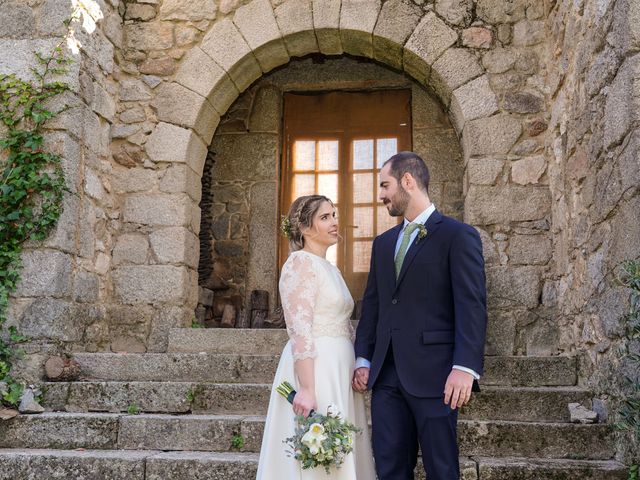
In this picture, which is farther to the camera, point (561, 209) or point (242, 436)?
point (561, 209)

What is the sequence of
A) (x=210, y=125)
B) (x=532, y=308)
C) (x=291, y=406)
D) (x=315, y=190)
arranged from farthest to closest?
(x=315, y=190)
(x=210, y=125)
(x=532, y=308)
(x=291, y=406)

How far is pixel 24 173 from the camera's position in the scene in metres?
3.95

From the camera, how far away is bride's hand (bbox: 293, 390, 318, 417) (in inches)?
87.4

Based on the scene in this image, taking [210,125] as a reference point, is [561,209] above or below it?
below

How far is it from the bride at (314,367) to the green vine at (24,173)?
2113mm

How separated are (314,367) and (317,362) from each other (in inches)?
1.2

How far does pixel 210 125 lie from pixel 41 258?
170cm

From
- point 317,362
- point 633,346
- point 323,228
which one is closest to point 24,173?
point 323,228

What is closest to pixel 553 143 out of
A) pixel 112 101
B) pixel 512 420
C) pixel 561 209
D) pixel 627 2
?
pixel 561 209

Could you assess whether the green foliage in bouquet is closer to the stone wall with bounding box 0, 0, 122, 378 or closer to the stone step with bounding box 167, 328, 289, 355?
the stone step with bounding box 167, 328, 289, 355

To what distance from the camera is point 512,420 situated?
3.27 metres

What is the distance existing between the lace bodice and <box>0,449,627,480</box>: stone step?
89 cm

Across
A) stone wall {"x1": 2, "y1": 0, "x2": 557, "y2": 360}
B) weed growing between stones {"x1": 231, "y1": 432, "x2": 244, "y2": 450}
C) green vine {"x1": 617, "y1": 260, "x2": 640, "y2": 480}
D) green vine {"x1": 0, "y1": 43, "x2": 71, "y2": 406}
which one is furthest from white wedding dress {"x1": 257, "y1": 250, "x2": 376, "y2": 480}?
green vine {"x1": 0, "y1": 43, "x2": 71, "y2": 406}

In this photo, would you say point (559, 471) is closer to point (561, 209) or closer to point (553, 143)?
point (561, 209)
